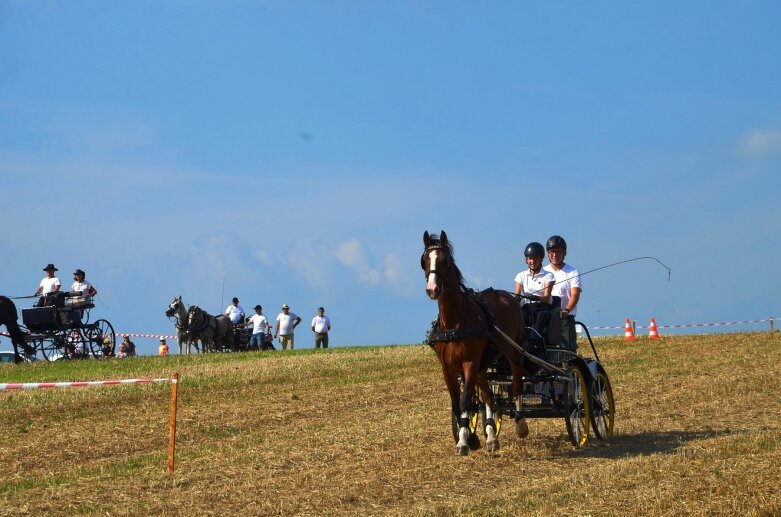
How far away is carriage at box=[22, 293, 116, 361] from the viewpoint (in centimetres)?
2884

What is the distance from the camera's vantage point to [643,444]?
13281mm

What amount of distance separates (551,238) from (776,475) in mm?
4537

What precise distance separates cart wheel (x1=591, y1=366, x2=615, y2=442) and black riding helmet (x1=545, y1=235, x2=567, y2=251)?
62.5 inches

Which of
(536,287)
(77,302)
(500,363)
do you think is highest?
(77,302)

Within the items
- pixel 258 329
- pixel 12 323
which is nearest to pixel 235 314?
pixel 258 329

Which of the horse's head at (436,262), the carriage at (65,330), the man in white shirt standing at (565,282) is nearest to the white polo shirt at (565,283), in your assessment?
the man in white shirt standing at (565,282)

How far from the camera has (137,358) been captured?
2936 cm

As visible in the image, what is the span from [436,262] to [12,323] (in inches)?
788

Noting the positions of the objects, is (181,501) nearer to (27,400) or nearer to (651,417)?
(651,417)

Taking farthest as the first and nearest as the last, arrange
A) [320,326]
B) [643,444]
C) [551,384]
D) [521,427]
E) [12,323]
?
1. [320,326]
2. [12,323]
3. [643,444]
4. [551,384]
5. [521,427]

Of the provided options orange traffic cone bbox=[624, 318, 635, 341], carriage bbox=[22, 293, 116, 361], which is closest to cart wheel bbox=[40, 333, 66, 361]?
carriage bbox=[22, 293, 116, 361]

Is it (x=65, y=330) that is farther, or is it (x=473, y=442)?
(x=65, y=330)

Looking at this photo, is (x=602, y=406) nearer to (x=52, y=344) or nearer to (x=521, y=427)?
(x=521, y=427)

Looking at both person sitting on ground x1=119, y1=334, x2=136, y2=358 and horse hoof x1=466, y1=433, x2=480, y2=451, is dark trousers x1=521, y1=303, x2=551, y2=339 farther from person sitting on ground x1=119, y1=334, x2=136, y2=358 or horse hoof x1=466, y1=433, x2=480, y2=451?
person sitting on ground x1=119, y1=334, x2=136, y2=358
